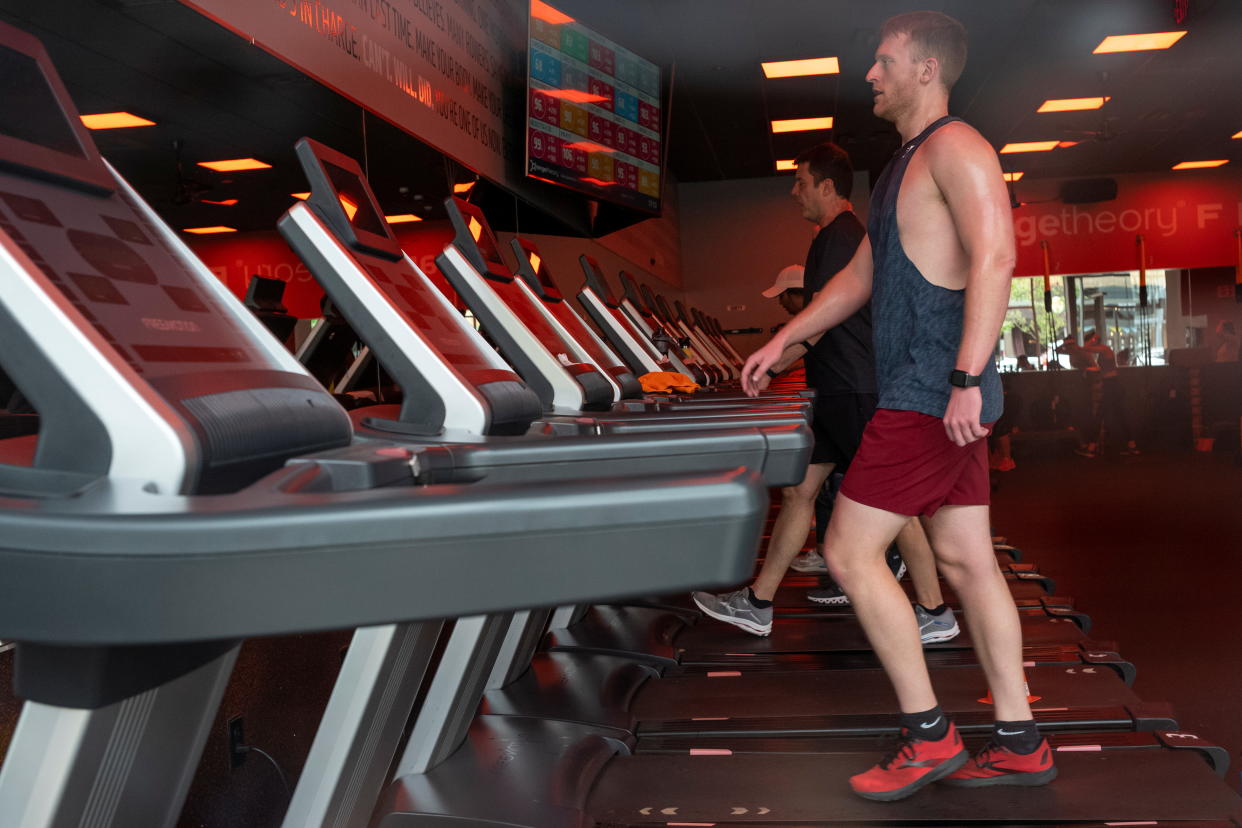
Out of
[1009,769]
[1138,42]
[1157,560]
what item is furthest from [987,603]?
[1138,42]

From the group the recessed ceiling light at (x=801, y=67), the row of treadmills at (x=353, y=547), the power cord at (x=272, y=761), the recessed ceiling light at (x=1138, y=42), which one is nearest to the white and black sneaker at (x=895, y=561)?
the row of treadmills at (x=353, y=547)

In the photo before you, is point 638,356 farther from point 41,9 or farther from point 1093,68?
point 1093,68

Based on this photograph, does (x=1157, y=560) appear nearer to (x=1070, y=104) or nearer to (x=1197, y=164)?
(x=1070, y=104)

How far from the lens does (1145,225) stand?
46.1ft

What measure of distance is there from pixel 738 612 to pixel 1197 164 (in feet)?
42.1

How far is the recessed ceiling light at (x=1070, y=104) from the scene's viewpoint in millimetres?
10680

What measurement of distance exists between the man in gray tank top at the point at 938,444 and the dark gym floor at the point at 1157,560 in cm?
75

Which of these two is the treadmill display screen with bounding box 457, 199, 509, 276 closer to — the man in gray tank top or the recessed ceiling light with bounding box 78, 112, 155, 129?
the recessed ceiling light with bounding box 78, 112, 155, 129

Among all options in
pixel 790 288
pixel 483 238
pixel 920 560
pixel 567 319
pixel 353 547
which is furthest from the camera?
pixel 790 288

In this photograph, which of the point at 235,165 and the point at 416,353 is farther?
the point at 235,165

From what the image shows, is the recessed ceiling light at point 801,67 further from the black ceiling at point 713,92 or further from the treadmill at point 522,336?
the treadmill at point 522,336

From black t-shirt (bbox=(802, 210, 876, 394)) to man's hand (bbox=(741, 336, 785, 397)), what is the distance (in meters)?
0.91

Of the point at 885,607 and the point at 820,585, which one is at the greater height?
the point at 885,607

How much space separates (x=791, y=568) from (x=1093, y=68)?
7065 mm
